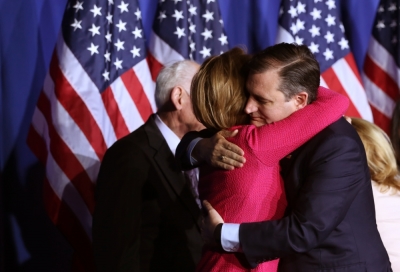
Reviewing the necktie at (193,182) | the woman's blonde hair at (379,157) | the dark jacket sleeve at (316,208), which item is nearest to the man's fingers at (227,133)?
the dark jacket sleeve at (316,208)

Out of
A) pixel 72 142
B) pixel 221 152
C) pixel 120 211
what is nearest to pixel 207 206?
pixel 221 152

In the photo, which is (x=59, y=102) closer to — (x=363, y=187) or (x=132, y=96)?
(x=132, y=96)

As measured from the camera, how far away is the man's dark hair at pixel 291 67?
1730 millimetres

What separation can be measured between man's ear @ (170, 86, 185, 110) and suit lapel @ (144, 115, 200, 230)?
0.19 m

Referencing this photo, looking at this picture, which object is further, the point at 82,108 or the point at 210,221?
the point at 82,108

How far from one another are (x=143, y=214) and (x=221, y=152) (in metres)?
1.05

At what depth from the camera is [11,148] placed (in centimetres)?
384

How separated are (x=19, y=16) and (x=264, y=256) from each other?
107 inches

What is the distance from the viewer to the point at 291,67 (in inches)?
68.0

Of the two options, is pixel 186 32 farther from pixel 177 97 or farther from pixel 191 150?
pixel 191 150

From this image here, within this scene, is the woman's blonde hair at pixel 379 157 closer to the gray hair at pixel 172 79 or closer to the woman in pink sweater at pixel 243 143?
the woman in pink sweater at pixel 243 143

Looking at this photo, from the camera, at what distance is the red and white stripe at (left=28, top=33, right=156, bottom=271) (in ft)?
11.6

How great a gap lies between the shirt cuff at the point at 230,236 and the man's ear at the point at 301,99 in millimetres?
385

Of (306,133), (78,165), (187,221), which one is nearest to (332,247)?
(306,133)
